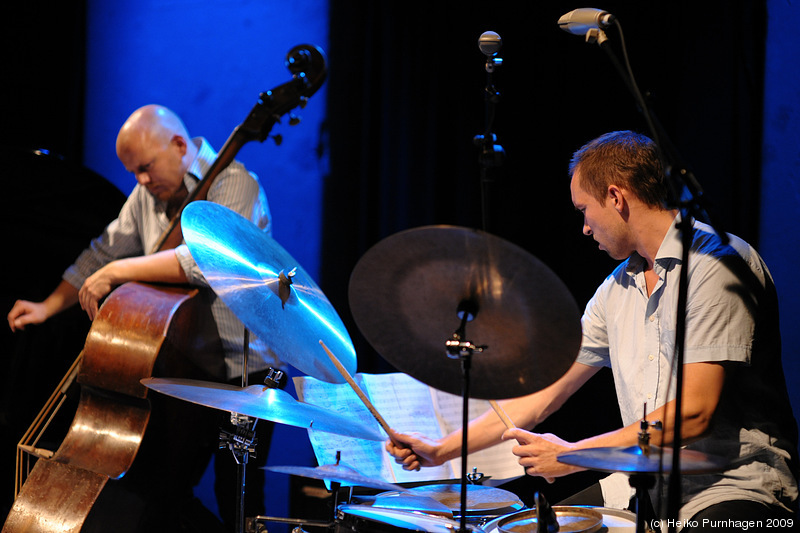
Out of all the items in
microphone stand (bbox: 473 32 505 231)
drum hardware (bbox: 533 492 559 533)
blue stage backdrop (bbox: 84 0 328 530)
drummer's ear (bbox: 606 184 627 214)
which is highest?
blue stage backdrop (bbox: 84 0 328 530)

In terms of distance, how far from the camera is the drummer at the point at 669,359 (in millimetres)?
1852

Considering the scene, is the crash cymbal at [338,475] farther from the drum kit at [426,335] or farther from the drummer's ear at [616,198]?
the drummer's ear at [616,198]

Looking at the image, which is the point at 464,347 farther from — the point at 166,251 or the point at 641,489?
the point at 166,251

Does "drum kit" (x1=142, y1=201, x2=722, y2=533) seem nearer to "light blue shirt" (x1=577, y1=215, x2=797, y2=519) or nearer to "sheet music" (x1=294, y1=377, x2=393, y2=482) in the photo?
"sheet music" (x1=294, y1=377, x2=393, y2=482)

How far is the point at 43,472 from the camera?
2.33 m

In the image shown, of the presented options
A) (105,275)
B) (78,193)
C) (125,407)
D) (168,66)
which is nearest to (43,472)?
(125,407)

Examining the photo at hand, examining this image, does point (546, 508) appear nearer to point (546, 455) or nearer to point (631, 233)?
point (546, 455)

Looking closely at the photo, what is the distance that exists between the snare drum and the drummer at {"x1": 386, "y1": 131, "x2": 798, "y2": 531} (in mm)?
213

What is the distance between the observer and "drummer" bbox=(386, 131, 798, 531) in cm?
185

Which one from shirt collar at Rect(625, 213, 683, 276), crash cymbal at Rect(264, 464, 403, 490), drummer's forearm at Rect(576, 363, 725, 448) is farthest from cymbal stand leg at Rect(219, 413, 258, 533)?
shirt collar at Rect(625, 213, 683, 276)

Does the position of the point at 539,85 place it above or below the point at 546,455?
above

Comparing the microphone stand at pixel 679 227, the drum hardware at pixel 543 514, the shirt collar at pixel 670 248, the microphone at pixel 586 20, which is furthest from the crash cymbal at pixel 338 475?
the microphone at pixel 586 20

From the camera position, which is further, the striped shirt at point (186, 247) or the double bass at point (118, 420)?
the striped shirt at point (186, 247)

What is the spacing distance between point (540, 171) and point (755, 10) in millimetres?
894
